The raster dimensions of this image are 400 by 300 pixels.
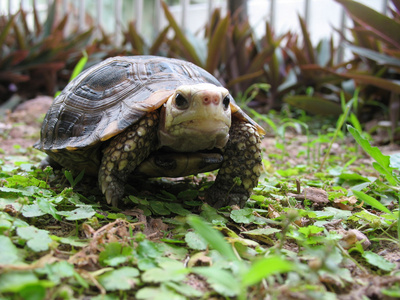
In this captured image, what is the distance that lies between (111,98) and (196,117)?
47cm

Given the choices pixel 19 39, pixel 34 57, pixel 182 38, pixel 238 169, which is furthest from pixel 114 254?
pixel 19 39

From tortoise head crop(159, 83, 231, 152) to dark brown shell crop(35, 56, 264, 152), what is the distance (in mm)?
124

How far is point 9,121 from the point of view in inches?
148

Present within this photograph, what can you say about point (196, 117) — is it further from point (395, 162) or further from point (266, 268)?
point (395, 162)

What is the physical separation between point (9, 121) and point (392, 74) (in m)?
4.22

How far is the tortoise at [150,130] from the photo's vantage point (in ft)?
4.48

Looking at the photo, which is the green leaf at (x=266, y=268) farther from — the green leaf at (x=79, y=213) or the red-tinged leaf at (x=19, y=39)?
the red-tinged leaf at (x=19, y=39)

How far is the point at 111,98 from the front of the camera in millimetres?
1562

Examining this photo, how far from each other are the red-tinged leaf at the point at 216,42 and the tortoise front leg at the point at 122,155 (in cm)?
284

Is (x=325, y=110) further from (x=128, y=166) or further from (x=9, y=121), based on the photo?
(x=9, y=121)

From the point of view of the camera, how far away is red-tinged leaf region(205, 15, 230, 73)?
4016 millimetres

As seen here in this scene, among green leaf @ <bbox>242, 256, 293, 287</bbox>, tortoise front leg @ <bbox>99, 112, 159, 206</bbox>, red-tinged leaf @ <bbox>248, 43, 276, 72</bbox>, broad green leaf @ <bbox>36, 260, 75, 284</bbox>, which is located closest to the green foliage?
red-tinged leaf @ <bbox>248, 43, 276, 72</bbox>

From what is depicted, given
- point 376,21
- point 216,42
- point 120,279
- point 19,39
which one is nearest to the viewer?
point 120,279

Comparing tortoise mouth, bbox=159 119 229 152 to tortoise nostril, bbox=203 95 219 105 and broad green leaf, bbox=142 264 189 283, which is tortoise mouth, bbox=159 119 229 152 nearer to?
tortoise nostril, bbox=203 95 219 105
